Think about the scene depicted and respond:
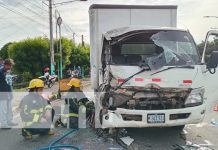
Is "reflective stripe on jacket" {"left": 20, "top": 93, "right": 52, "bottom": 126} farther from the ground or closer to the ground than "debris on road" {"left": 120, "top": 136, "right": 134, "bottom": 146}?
farther from the ground

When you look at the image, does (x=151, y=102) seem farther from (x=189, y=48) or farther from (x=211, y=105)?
(x=211, y=105)

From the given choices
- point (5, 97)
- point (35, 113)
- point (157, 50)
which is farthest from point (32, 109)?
point (157, 50)

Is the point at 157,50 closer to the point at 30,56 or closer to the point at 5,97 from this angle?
the point at 5,97

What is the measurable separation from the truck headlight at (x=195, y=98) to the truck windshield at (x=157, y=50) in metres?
0.58

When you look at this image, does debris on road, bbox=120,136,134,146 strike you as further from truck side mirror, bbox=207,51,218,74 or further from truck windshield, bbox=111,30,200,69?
truck side mirror, bbox=207,51,218,74

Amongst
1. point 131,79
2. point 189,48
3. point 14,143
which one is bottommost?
point 14,143

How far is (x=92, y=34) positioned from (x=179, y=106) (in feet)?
13.6

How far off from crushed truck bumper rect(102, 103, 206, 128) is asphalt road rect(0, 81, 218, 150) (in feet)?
1.40

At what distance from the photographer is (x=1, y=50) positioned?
2741 inches

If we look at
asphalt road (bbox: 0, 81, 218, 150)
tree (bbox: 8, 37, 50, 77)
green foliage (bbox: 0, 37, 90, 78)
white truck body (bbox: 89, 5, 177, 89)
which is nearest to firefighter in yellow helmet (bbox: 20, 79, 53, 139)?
asphalt road (bbox: 0, 81, 218, 150)

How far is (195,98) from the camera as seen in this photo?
6.88 metres

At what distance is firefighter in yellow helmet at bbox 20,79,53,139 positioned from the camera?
7.56 m

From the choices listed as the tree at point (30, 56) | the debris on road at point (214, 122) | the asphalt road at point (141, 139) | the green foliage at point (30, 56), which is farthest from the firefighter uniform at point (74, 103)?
the tree at point (30, 56)

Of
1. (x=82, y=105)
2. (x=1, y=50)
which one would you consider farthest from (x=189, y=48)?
(x=1, y=50)
